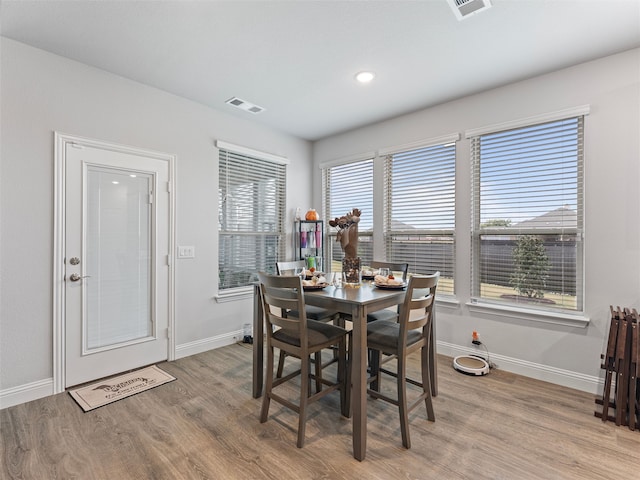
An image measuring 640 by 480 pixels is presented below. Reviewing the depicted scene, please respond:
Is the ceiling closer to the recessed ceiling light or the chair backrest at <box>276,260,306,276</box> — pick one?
the recessed ceiling light

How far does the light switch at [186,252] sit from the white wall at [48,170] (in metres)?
0.05

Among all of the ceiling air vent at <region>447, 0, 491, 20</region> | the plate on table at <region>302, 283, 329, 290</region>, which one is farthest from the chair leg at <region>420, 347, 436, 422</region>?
the ceiling air vent at <region>447, 0, 491, 20</region>

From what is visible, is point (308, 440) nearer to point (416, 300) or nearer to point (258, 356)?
point (258, 356)

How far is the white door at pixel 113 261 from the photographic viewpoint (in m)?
2.69

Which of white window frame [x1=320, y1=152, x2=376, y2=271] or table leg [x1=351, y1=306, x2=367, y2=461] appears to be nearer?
table leg [x1=351, y1=306, x2=367, y2=461]

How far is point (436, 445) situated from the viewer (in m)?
1.97

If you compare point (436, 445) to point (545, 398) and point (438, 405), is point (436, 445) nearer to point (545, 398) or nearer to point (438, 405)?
point (438, 405)

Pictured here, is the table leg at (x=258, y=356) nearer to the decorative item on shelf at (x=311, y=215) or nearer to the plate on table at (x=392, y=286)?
the plate on table at (x=392, y=286)

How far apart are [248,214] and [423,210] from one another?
6.98 feet

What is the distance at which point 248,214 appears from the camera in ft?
13.4

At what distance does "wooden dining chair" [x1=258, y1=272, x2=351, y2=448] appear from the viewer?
1958 millimetres

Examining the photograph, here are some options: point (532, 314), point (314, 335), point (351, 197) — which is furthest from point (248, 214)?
point (532, 314)

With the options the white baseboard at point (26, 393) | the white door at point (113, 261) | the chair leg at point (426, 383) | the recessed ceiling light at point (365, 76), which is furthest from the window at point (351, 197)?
the white baseboard at point (26, 393)

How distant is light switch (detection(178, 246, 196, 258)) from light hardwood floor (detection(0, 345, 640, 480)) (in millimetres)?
1306
